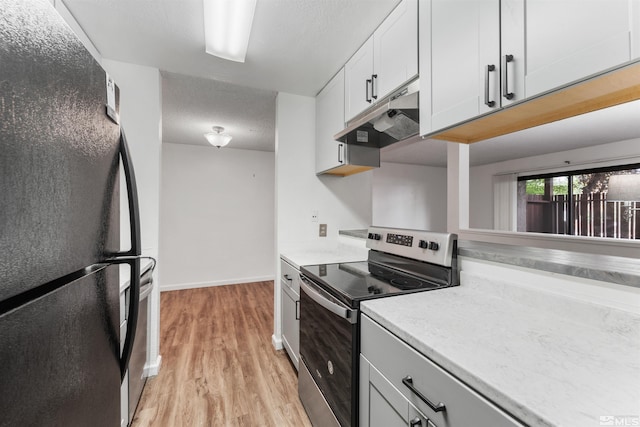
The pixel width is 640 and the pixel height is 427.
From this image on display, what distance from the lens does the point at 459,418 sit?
0.62m

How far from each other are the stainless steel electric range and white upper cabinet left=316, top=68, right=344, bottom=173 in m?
0.83

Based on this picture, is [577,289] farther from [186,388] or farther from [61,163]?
[186,388]

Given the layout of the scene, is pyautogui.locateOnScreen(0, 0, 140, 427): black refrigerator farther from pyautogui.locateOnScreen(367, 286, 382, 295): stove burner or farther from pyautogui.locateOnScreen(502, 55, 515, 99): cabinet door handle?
pyautogui.locateOnScreen(502, 55, 515, 99): cabinet door handle

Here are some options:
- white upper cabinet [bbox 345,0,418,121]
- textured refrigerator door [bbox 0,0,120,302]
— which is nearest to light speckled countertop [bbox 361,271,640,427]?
textured refrigerator door [bbox 0,0,120,302]

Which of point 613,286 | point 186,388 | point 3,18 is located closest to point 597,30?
point 613,286

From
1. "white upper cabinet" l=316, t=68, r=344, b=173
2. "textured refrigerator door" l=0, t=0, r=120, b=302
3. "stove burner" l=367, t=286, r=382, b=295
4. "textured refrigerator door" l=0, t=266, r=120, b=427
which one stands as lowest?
"stove burner" l=367, t=286, r=382, b=295

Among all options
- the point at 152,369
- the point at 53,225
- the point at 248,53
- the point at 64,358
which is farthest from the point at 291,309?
the point at 248,53

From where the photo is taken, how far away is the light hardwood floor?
62.8 inches

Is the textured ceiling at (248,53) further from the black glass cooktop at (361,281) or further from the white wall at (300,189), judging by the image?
the black glass cooktop at (361,281)

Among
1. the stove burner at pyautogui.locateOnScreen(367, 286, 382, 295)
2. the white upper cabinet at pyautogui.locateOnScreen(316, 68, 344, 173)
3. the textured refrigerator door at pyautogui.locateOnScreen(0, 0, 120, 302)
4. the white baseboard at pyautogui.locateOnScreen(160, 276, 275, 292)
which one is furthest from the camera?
the white baseboard at pyautogui.locateOnScreen(160, 276, 275, 292)

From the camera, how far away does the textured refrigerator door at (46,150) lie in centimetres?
34

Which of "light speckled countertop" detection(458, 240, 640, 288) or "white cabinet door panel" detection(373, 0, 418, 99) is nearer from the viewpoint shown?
"light speckled countertop" detection(458, 240, 640, 288)

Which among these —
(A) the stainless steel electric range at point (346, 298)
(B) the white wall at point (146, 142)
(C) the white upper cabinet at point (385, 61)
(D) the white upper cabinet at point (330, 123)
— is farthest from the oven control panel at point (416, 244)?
(B) the white wall at point (146, 142)

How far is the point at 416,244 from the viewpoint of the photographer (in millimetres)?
1408
